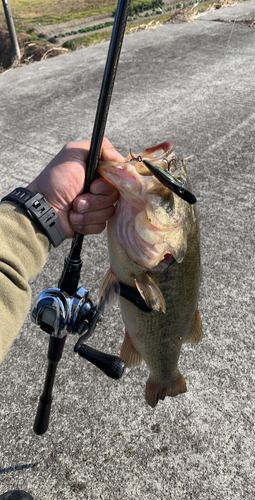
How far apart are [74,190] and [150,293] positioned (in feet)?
1.58

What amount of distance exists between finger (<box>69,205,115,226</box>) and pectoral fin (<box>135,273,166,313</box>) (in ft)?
0.88

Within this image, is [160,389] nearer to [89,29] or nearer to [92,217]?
[92,217]

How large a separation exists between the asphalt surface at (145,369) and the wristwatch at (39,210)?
113 centimetres

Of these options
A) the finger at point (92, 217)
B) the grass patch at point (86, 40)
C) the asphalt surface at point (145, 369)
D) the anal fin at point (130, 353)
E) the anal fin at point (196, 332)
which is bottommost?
the asphalt surface at point (145, 369)

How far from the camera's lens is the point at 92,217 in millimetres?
1483

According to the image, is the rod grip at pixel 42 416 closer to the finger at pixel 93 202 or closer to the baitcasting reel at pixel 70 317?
the baitcasting reel at pixel 70 317

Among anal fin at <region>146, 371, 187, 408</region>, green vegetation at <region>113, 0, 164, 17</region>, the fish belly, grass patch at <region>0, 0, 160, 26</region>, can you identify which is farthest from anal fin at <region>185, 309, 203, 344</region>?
grass patch at <region>0, 0, 160, 26</region>

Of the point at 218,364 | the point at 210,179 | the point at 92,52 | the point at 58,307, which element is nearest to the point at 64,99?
the point at 92,52

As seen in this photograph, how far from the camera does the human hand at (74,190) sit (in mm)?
1437

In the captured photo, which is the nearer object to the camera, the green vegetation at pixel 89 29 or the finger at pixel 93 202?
the finger at pixel 93 202

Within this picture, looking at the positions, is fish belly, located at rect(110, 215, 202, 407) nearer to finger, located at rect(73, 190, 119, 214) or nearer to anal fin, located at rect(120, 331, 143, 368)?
anal fin, located at rect(120, 331, 143, 368)

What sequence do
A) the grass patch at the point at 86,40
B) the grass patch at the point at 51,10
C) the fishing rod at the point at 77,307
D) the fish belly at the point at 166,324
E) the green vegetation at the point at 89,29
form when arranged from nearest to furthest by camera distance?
the fishing rod at the point at 77,307 → the fish belly at the point at 166,324 → the grass patch at the point at 86,40 → the green vegetation at the point at 89,29 → the grass patch at the point at 51,10

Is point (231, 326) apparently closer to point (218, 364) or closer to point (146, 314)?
point (218, 364)

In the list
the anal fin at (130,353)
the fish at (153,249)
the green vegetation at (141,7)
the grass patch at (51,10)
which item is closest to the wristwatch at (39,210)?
the fish at (153,249)
